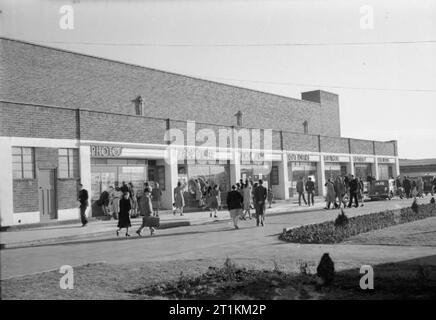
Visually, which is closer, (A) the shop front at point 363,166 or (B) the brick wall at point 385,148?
(A) the shop front at point 363,166

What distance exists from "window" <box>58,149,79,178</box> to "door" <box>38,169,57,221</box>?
1.89ft

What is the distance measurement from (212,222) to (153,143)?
25.3 ft

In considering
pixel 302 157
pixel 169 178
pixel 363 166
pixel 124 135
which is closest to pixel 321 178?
pixel 302 157

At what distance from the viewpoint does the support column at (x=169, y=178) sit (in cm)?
2941

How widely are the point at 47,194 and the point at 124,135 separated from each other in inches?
226

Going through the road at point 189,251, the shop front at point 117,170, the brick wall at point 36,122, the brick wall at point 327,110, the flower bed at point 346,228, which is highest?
the brick wall at point 327,110

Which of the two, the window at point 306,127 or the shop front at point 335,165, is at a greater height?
the window at point 306,127

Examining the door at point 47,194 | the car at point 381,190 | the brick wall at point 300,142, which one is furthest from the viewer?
the brick wall at point 300,142

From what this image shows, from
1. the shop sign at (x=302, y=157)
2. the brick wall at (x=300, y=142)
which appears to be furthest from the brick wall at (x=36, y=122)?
the shop sign at (x=302, y=157)

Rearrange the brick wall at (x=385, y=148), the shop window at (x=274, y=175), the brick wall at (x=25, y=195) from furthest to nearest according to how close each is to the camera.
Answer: the brick wall at (x=385, y=148), the shop window at (x=274, y=175), the brick wall at (x=25, y=195)

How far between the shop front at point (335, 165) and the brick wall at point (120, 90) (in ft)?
16.2

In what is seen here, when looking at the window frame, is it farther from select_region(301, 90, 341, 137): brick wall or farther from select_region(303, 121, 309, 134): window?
select_region(301, 90, 341, 137): brick wall

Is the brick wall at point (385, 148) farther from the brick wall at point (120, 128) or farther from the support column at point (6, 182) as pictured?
the support column at point (6, 182)

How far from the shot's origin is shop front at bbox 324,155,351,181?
46522 mm
